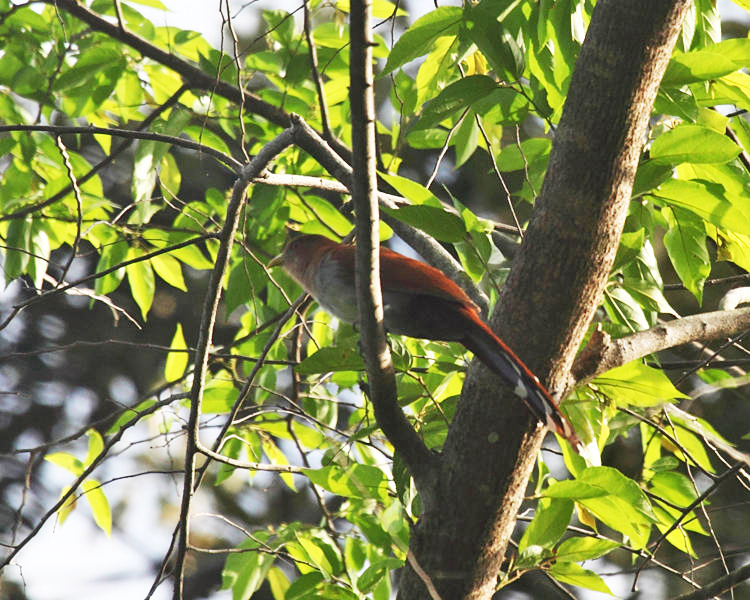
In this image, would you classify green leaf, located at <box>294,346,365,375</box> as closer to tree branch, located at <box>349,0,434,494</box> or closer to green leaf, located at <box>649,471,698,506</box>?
tree branch, located at <box>349,0,434,494</box>

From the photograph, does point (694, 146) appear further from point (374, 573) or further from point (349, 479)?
point (374, 573)

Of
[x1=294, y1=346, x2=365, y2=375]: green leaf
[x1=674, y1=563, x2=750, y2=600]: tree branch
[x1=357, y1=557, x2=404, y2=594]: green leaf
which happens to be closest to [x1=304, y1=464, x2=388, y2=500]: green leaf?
[x1=357, y1=557, x2=404, y2=594]: green leaf

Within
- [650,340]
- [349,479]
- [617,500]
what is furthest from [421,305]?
[617,500]

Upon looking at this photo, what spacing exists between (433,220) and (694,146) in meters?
0.65

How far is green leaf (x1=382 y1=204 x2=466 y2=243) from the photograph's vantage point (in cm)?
191

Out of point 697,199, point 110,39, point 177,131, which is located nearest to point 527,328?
point 697,199

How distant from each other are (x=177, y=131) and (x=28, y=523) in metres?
3.21

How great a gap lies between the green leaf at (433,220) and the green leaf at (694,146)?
1.69ft

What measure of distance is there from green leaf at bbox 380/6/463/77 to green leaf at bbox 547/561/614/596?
1412 millimetres

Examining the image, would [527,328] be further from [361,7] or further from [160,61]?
[160,61]

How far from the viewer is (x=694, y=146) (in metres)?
1.88

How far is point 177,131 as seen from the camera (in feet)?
9.64

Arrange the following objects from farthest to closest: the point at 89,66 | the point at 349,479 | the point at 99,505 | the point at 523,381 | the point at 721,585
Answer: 1. the point at 89,66
2. the point at 99,505
3. the point at 349,479
4. the point at 721,585
5. the point at 523,381

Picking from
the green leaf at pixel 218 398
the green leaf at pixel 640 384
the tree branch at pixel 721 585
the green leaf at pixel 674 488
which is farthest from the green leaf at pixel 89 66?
the tree branch at pixel 721 585
